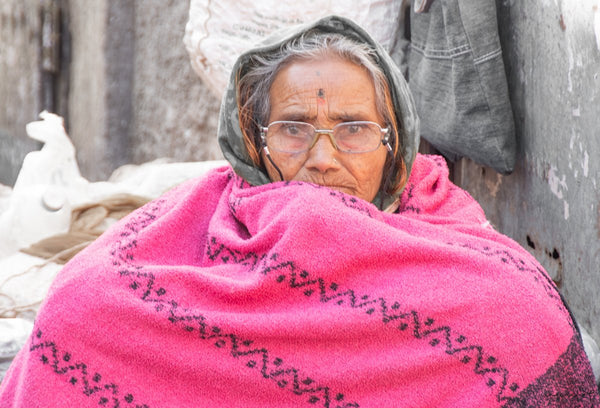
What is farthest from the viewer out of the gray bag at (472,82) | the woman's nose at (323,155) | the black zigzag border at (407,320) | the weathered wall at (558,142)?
the gray bag at (472,82)

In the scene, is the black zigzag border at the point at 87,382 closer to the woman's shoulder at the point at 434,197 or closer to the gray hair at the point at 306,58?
the gray hair at the point at 306,58

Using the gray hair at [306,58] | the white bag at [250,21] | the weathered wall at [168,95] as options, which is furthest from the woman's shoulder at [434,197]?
the weathered wall at [168,95]

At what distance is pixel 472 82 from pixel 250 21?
94 centimetres

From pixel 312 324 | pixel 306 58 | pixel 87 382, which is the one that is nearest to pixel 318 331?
pixel 312 324

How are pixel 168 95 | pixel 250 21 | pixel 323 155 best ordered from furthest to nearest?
1. pixel 168 95
2. pixel 250 21
3. pixel 323 155

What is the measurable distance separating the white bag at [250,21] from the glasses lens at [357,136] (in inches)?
46.8

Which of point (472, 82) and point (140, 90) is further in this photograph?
point (140, 90)

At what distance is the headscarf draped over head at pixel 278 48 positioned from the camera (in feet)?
6.27

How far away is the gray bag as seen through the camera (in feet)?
8.54

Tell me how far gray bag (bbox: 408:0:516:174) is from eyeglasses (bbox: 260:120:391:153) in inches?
33.5

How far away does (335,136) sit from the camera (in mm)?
1879

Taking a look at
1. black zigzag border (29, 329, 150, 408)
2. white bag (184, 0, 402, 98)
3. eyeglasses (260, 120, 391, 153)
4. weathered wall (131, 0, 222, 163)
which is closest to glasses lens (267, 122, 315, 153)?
eyeglasses (260, 120, 391, 153)

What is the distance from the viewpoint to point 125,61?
397 cm

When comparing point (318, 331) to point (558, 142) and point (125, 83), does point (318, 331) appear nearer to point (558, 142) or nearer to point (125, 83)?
point (558, 142)
